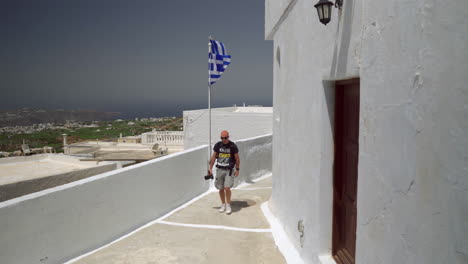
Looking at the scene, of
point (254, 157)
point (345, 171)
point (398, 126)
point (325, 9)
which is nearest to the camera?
point (398, 126)

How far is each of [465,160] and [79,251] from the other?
4.93 meters

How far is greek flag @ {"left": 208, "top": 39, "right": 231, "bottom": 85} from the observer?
33.6 feet

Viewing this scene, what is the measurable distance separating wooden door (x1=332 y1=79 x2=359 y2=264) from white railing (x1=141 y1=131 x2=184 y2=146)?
61.8 ft

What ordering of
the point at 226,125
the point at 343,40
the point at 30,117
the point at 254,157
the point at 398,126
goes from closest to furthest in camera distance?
the point at 398,126 → the point at 343,40 → the point at 254,157 → the point at 226,125 → the point at 30,117

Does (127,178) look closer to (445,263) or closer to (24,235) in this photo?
(24,235)

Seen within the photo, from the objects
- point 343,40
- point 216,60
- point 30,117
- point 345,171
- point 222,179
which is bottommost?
point 30,117

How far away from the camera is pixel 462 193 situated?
157 cm

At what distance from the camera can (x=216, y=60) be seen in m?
10.4

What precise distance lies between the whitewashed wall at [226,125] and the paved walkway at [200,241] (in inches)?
295

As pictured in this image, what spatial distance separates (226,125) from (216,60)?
5332 mm

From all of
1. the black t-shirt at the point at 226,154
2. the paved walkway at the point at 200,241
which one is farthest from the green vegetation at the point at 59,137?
the paved walkway at the point at 200,241

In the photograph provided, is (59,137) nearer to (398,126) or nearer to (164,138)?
(164,138)

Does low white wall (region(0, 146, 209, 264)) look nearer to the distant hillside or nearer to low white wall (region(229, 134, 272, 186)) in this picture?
low white wall (region(229, 134, 272, 186))

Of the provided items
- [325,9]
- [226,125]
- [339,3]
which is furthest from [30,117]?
[339,3]
